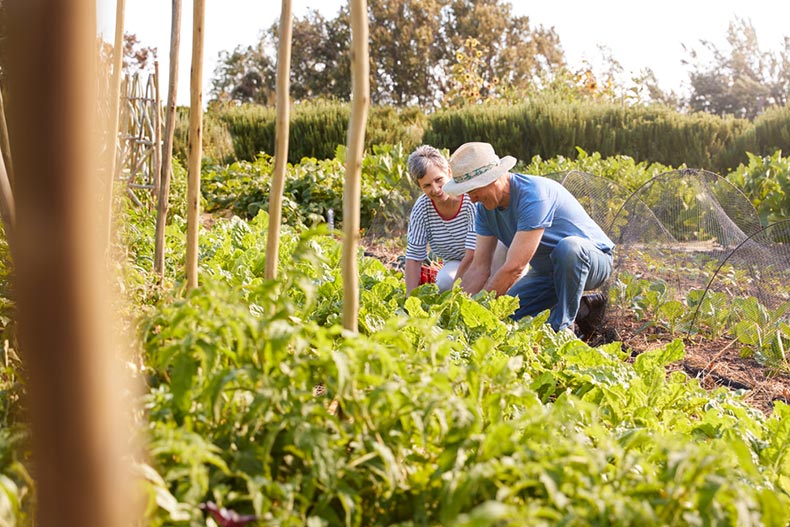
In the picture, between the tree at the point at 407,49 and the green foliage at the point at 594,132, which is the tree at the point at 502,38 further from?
the green foliage at the point at 594,132

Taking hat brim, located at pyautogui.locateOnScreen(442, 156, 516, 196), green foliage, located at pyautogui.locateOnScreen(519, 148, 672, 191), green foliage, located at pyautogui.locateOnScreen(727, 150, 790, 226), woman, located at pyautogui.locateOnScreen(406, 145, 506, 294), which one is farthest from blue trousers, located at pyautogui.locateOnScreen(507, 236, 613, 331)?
green foliage, located at pyautogui.locateOnScreen(519, 148, 672, 191)

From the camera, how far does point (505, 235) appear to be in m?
4.33

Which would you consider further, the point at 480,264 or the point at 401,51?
the point at 401,51

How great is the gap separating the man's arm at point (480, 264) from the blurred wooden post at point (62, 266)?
367 cm

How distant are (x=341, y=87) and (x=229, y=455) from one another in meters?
37.6

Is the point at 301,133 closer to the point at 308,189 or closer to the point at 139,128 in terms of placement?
the point at 308,189

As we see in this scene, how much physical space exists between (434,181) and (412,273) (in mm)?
601

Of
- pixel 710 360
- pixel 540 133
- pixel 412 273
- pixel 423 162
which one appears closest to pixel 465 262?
pixel 412 273

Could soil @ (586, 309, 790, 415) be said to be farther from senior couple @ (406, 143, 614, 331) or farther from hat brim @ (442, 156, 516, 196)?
hat brim @ (442, 156, 516, 196)

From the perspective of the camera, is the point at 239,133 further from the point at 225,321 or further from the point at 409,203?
the point at 225,321

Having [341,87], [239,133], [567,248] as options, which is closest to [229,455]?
[567,248]

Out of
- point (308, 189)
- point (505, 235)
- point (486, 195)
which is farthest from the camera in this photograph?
point (308, 189)

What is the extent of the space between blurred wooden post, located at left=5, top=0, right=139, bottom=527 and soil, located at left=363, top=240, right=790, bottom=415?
117 inches

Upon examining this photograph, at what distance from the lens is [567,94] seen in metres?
17.0
